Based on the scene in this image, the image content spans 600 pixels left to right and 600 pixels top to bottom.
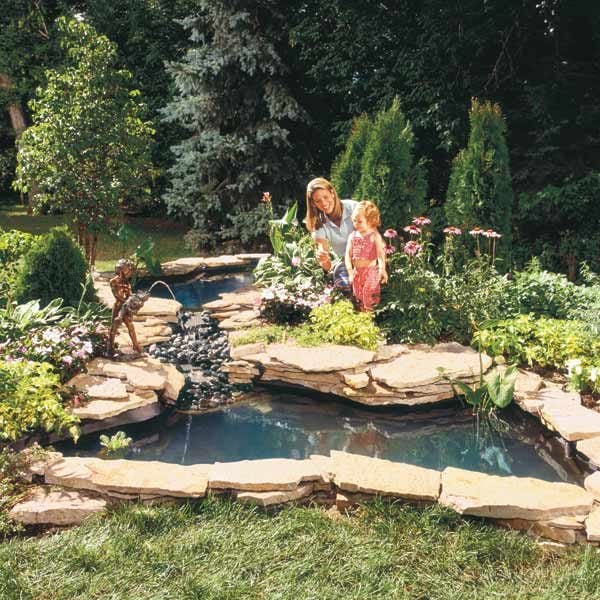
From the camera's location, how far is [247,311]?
815 centimetres

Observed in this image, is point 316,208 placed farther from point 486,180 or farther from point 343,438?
point 343,438

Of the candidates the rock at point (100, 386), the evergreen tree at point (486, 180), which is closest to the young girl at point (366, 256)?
the evergreen tree at point (486, 180)

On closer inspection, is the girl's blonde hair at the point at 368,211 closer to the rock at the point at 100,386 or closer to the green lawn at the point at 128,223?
the rock at the point at 100,386

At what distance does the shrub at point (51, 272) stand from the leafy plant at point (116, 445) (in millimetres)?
2302

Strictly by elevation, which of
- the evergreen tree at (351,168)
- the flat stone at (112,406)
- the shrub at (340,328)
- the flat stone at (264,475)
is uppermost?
the evergreen tree at (351,168)

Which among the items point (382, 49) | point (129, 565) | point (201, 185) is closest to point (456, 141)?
point (382, 49)

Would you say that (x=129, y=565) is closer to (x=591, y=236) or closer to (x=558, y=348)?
(x=558, y=348)

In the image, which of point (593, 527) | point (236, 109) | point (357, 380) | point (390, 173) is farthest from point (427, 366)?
point (236, 109)

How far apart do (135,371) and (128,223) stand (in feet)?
42.5

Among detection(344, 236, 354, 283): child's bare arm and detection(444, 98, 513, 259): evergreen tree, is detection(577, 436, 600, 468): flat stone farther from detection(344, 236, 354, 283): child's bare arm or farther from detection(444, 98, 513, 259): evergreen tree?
detection(444, 98, 513, 259): evergreen tree

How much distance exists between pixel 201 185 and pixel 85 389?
30.4 feet

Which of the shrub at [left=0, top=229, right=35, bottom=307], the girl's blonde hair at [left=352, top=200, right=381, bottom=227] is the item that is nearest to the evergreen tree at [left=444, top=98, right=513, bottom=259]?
the girl's blonde hair at [left=352, top=200, right=381, bottom=227]

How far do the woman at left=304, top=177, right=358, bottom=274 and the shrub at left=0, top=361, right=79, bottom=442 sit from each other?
343 cm

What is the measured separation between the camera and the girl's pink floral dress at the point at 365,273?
6.62m
